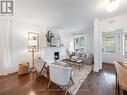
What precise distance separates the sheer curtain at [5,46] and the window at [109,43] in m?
5.94

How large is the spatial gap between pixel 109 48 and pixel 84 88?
15.3 feet

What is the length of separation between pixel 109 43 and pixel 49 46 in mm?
4104

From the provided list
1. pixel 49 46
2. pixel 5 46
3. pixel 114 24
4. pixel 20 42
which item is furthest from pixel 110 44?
pixel 5 46

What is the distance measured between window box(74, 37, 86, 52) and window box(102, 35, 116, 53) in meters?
1.68

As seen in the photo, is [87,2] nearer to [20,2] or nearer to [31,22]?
[20,2]

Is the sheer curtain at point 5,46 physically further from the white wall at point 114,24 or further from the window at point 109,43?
the window at point 109,43

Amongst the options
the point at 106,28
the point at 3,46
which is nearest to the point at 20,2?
the point at 3,46

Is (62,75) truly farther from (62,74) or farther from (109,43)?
(109,43)

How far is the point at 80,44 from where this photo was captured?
823 cm

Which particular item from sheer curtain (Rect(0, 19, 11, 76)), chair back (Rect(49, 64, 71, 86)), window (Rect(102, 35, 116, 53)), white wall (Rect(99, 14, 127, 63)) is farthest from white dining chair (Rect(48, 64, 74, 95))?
window (Rect(102, 35, 116, 53))

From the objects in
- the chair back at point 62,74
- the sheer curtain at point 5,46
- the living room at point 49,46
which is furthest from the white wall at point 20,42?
the chair back at point 62,74

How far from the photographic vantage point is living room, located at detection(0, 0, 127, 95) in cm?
281

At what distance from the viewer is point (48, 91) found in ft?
8.72

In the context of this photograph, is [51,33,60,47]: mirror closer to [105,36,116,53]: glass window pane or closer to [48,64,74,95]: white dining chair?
[105,36,116,53]: glass window pane
